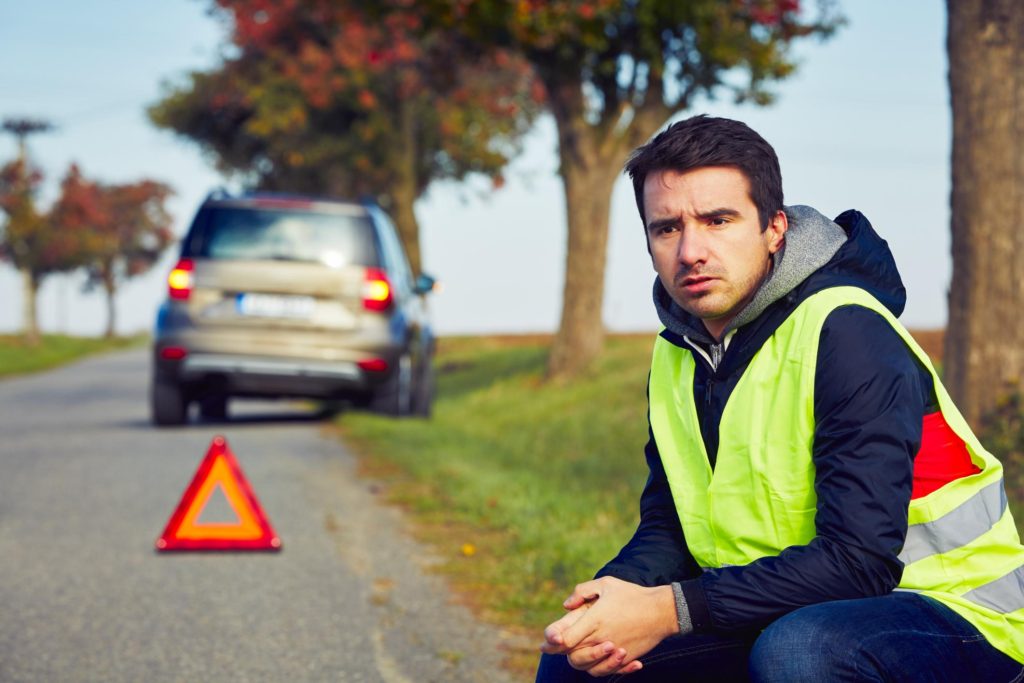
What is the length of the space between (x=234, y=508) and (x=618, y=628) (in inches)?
189

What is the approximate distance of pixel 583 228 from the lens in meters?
17.7

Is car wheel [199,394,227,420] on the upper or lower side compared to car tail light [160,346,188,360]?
lower

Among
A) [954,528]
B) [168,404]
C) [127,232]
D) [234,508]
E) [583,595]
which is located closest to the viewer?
[954,528]

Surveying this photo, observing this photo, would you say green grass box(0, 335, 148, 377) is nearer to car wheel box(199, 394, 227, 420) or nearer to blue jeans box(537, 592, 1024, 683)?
car wheel box(199, 394, 227, 420)

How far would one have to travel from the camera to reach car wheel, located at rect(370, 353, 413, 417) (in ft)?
43.3

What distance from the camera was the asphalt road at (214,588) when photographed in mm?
4883

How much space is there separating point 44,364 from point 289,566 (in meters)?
29.7

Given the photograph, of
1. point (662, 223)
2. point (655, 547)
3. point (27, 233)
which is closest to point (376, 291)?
point (655, 547)

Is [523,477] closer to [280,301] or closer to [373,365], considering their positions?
[373,365]

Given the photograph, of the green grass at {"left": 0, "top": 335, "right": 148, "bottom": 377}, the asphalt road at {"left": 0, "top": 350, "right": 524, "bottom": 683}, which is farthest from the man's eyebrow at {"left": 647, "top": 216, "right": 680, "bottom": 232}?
the green grass at {"left": 0, "top": 335, "right": 148, "bottom": 377}

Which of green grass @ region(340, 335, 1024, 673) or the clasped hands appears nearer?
the clasped hands

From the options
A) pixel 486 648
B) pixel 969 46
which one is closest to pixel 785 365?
pixel 486 648

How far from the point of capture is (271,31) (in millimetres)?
31109

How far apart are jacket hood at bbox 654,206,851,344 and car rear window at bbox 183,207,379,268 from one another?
10.3 m
